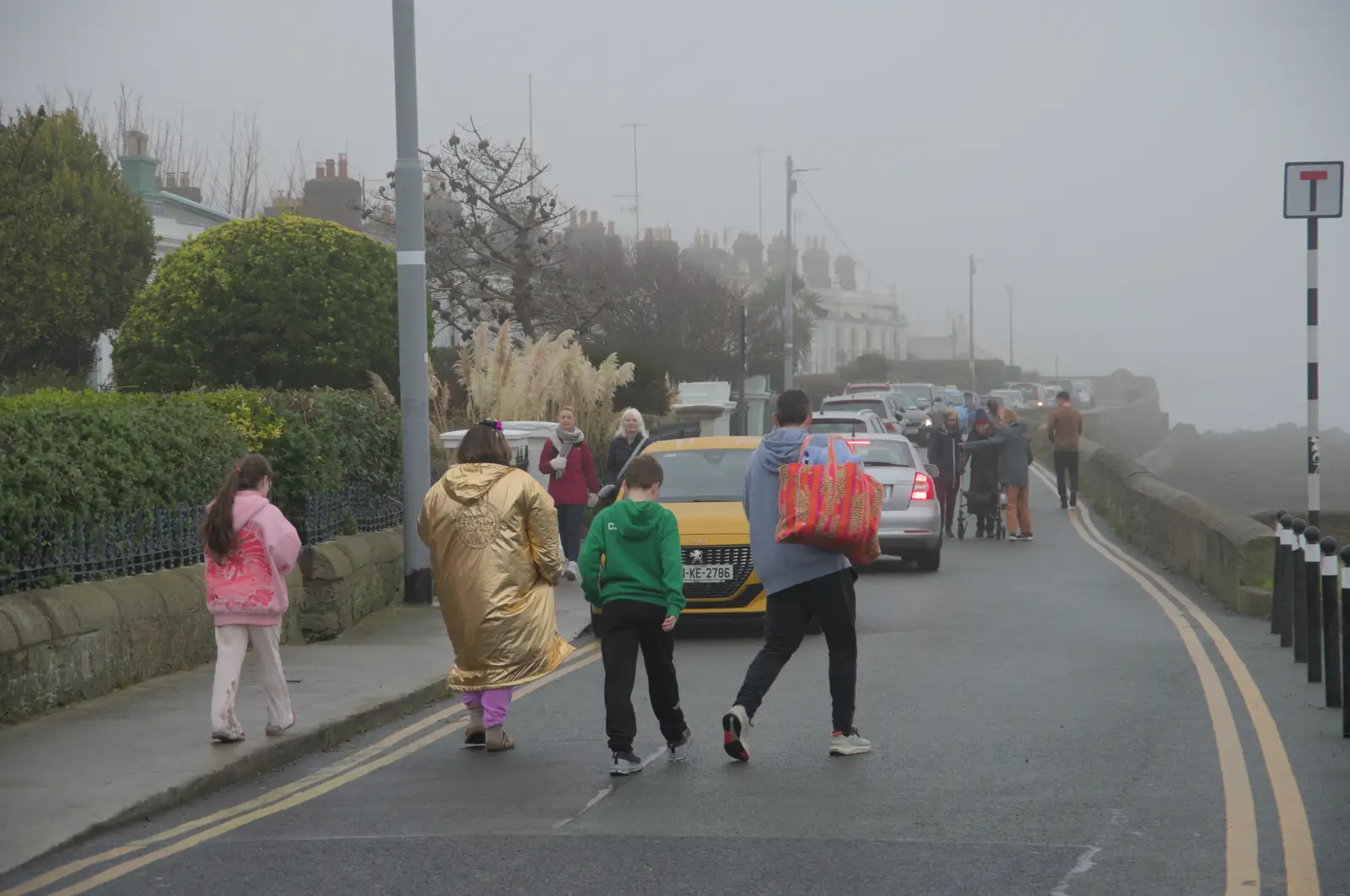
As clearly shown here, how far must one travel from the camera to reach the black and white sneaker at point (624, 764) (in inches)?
314

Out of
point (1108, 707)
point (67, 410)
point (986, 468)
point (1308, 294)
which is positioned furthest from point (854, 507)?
point (986, 468)

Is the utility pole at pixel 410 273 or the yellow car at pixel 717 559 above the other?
the utility pole at pixel 410 273

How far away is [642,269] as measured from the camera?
51469mm

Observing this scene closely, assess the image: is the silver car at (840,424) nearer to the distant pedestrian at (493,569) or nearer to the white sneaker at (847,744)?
the distant pedestrian at (493,569)

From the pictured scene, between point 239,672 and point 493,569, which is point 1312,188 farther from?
point 239,672

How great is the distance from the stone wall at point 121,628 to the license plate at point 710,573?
108 inches

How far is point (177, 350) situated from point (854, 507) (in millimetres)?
13465

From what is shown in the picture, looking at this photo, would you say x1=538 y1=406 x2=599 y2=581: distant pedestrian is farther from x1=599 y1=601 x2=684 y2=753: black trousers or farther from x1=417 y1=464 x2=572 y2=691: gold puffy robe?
x1=599 y1=601 x2=684 y2=753: black trousers

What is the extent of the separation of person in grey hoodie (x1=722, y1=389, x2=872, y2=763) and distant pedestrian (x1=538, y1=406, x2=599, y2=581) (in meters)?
7.88

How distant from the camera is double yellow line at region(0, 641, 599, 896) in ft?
20.8

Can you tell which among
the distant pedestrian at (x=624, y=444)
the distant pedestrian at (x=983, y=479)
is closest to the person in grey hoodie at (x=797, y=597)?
the distant pedestrian at (x=624, y=444)

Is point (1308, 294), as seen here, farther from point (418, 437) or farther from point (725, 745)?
point (725, 745)

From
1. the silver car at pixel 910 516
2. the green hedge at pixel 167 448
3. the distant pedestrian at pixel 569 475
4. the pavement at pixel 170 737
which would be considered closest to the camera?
the pavement at pixel 170 737

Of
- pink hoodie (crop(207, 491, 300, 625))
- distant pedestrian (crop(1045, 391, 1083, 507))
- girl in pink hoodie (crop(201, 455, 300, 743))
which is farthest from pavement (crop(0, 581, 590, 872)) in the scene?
distant pedestrian (crop(1045, 391, 1083, 507))
